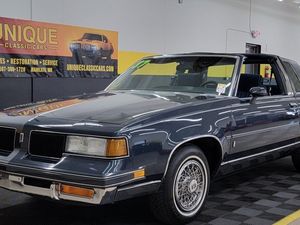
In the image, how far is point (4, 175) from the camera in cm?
343

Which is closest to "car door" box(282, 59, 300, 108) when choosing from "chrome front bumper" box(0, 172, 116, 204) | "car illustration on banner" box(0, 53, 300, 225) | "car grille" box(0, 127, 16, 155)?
"car illustration on banner" box(0, 53, 300, 225)

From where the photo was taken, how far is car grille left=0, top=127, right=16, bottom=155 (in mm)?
3520

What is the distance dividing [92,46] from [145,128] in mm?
6884

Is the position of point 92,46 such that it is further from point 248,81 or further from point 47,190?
point 47,190

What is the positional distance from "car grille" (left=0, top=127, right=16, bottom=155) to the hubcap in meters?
1.36

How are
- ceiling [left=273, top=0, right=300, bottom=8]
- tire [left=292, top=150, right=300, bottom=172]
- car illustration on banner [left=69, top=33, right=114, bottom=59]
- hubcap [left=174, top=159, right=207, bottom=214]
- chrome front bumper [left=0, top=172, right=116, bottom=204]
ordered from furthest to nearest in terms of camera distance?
1. ceiling [left=273, top=0, right=300, bottom=8]
2. car illustration on banner [left=69, top=33, right=114, bottom=59]
3. tire [left=292, top=150, right=300, bottom=172]
4. hubcap [left=174, top=159, right=207, bottom=214]
5. chrome front bumper [left=0, top=172, right=116, bottom=204]

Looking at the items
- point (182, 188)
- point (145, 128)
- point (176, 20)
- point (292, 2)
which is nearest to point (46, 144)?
point (145, 128)

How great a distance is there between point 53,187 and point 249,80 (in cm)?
320

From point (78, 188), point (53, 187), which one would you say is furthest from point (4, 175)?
point (78, 188)

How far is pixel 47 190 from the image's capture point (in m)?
3.21

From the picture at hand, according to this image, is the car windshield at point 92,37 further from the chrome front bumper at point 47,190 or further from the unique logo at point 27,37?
the chrome front bumper at point 47,190

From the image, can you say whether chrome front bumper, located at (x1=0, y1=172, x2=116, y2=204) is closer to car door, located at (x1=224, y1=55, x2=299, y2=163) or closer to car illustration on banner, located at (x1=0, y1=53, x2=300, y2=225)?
car illustration on banner, located at (x1=0, y1=53, x2=300, y2=225)

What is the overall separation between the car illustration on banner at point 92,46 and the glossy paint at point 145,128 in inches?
202

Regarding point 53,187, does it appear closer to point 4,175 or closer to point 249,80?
point 4,175
